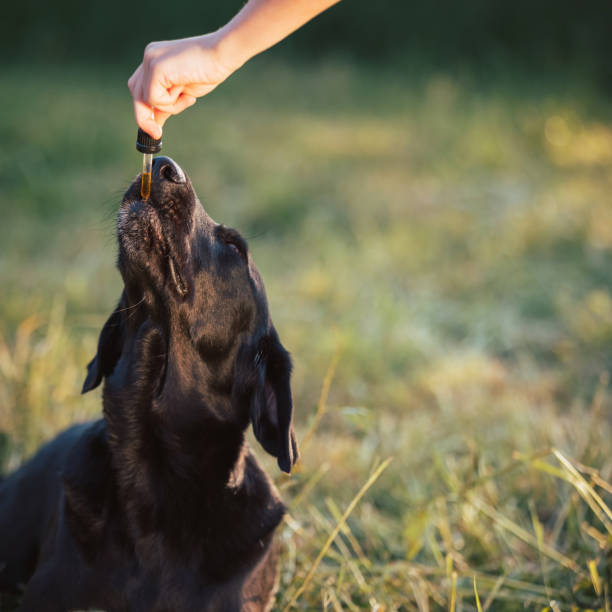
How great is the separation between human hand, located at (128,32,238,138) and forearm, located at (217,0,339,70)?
2cm

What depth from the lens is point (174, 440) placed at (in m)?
1.94

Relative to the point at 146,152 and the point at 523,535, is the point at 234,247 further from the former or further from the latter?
the point at 523,535

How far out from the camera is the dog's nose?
1843mm

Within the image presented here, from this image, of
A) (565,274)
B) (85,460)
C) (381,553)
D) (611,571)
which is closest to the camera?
(85,460)

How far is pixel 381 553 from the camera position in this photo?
243cm

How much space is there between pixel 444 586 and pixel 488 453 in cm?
75

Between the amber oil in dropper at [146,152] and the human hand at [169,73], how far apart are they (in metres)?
0.02

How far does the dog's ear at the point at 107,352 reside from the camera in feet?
6.64

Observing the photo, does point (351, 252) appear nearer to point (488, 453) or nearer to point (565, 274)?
point (565, 274)

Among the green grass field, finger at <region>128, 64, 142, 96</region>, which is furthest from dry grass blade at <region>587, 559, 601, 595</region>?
finger at <region>128, 64, 142, 96</region>

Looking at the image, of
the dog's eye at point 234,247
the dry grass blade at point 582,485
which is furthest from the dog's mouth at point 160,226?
the dry grass blade at point 582,485

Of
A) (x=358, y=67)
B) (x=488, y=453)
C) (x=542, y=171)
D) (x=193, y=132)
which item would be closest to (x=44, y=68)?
(x=193, y=132)

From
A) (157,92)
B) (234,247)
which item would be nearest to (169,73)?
(157,92)

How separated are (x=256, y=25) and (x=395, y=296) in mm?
3148
